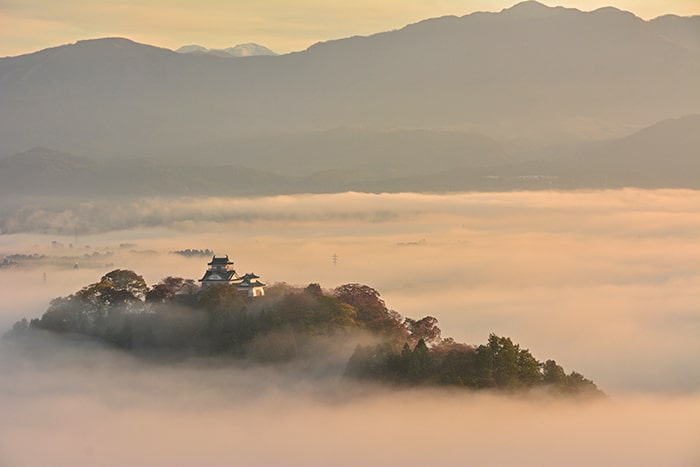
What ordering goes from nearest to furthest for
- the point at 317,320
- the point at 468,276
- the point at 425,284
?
1. the point at 317,320
2. the point at 425,284
3. the point at 468,276

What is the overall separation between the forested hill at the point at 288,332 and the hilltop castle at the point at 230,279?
61cm

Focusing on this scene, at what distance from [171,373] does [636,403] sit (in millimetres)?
19864

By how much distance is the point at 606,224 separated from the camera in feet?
565

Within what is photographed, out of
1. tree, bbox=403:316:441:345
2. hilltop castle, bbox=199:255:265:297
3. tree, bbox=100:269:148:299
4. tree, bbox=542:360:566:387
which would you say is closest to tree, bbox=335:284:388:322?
tree, bbox=403:316:441:345

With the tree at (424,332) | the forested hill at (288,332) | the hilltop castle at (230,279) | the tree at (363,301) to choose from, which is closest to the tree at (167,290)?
the forested hill at (288,332)

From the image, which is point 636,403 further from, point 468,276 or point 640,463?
point 468,276

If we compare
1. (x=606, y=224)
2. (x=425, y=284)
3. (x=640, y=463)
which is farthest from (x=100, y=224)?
(x=640, y=463)

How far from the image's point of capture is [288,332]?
45.3 m

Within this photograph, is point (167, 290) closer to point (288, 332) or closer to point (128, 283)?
point (128, 283)

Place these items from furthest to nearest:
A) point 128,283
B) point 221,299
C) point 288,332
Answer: point 128,283, point 221,299, point 288,332

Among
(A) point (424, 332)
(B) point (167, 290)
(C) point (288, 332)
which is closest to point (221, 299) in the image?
(C) point (288, 332)

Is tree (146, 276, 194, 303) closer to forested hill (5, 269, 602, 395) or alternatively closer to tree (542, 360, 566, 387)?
forested hill (5, 269, 602, 395)

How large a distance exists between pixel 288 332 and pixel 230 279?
25.9 ft

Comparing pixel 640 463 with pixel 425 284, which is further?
pixel 425 284
